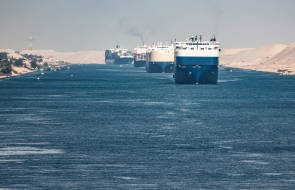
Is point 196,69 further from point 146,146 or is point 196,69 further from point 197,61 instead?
point 146,146

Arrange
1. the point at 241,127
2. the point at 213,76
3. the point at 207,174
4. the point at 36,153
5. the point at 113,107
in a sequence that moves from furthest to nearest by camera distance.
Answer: the point at 213,76
the point at 113,107
the point at 241,127
the point at 36,153
the point at 207,174

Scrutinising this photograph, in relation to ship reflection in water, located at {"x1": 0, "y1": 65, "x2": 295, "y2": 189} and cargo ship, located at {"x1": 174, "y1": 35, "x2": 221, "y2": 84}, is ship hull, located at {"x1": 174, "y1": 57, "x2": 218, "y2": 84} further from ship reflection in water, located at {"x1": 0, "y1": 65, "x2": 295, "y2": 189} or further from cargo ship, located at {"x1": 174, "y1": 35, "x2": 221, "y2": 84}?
ship reflection in water, located at {"x1": 0, "y1": 65, "x2": 295, "y2": 189}

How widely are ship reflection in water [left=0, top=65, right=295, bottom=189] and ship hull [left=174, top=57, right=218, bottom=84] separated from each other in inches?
2309

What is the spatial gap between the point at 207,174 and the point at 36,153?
52.6ft

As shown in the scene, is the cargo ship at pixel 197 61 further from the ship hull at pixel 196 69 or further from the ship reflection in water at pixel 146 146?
the ship reflection in water at pixel 146 146

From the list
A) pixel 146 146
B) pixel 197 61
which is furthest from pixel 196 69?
pixel 146 146

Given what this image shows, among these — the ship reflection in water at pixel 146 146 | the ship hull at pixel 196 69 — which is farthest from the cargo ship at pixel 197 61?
the ship reflection in water at pixel 146 146

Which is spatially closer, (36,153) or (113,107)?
Answer: (36,153)

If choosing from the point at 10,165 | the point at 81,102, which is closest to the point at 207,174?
the point at 10,165

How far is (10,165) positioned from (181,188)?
47.2ft

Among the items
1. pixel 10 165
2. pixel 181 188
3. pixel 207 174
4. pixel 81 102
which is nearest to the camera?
pixel 181 188

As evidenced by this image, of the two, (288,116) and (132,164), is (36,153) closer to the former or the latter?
(132,164)

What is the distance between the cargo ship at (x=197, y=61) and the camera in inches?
6742

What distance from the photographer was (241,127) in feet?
256
